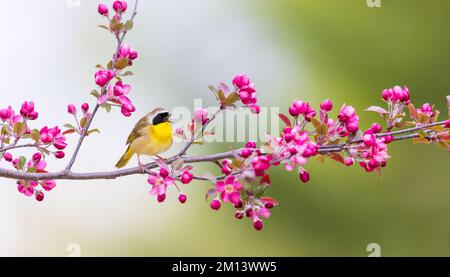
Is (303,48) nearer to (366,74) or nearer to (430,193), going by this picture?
(366,74)

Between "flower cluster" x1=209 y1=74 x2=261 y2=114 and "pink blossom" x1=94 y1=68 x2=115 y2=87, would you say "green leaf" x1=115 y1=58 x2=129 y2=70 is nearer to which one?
"pink blossom" x1=94 y1=68 x2=115 y2=87

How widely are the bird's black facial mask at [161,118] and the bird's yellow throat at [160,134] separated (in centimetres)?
2

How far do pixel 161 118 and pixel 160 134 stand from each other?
0.33 feet

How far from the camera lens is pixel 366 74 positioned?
A: 579cm

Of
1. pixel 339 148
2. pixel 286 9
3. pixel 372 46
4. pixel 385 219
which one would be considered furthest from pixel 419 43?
pixel 339 148

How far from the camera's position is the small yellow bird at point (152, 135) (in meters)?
2.59

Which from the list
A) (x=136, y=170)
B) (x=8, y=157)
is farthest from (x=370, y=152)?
(x=8, y=157)

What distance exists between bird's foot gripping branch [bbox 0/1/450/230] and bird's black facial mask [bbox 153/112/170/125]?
1.96 feet

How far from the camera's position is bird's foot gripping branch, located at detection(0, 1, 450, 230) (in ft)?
5.36

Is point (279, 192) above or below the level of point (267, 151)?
above

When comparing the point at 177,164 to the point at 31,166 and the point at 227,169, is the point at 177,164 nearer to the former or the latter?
the point at 227,169

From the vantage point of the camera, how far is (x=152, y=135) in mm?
2592

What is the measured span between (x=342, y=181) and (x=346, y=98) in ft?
2.73

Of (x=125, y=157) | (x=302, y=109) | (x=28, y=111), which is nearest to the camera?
(x=302, y=109)
